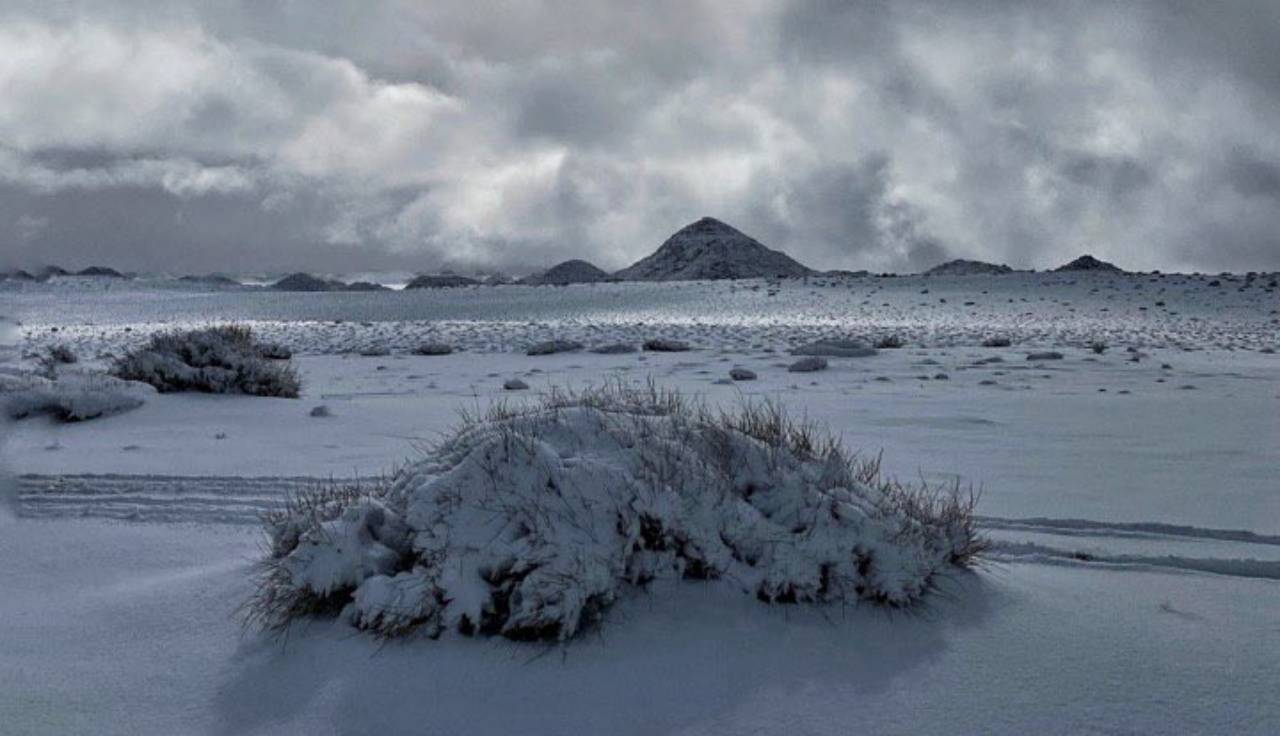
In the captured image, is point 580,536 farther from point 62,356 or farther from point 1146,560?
point 62,356

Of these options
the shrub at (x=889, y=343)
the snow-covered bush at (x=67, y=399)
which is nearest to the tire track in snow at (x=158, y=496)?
the snow-covered bush at (x=67, y=399)

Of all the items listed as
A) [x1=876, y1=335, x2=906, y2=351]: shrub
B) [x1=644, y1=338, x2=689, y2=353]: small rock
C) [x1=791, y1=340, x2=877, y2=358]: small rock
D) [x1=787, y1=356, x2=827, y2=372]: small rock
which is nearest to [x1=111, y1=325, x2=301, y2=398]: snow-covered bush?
[x1=787, y1=356, x2=827, y2=372]: small rock

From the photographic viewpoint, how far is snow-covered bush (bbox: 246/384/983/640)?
10.2 ft

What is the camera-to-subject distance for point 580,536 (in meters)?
3.16

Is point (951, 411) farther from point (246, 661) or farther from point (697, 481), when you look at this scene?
point (246, 661)

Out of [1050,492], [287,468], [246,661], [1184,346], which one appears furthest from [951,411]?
[1184,346]

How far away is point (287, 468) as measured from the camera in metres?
6.40

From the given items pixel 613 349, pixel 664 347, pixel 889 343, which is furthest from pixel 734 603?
pixel 889 343

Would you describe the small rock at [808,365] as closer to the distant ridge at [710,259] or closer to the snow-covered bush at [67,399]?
the snow-covered bush at [67,399]

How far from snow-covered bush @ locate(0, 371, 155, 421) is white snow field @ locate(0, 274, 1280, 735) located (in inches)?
7.5

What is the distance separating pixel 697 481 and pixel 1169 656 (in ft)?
5.17

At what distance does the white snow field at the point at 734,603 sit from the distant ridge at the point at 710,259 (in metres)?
46.7

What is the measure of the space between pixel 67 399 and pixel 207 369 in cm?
156

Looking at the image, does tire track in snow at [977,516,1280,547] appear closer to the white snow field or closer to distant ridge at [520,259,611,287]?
the white snow field
